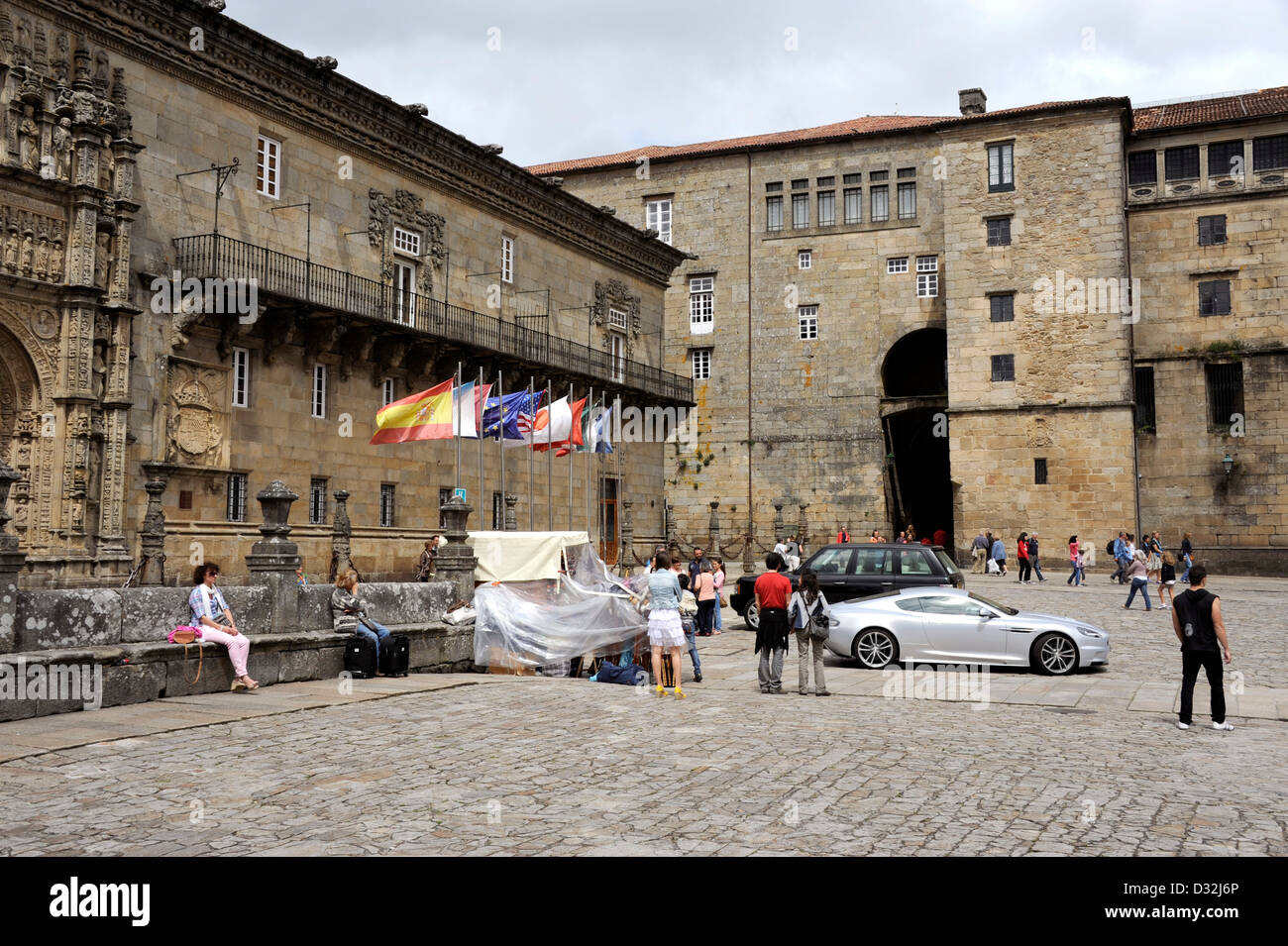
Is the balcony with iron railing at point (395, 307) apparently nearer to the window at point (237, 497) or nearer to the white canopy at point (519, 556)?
the window at point (237, 497)

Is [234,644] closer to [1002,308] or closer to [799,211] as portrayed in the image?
[1002,308]

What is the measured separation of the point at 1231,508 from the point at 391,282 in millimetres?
31063

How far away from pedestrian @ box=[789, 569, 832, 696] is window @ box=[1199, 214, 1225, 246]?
35161 mm

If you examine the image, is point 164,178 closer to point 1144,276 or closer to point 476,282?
point 476,282

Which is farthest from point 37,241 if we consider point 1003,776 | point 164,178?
point 1003,776

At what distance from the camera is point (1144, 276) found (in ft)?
137

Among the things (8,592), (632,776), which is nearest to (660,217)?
(8,592)

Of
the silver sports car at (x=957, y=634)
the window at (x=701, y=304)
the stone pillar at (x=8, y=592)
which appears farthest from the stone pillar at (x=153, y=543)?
the window at (x=701, y=304)

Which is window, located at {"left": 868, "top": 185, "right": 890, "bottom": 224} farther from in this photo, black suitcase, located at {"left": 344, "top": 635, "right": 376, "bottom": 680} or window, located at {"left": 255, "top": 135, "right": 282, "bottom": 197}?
black suitcase, located at {"left": 344, "top": 635, "right": 376, "bottom": 680}

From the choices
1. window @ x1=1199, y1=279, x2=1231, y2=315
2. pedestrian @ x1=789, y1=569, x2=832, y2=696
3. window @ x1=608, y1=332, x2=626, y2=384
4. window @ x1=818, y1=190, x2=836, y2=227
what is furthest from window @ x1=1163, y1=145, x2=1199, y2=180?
pedestrian @ x1=789, y1=569, x2=832, y2=696

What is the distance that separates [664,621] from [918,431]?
123ft

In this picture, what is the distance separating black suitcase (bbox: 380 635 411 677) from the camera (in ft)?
44.2

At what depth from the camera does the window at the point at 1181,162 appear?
135 feet

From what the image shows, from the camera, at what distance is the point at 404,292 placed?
27266mm
